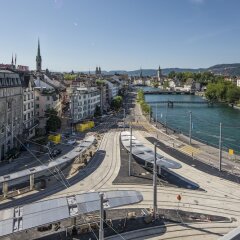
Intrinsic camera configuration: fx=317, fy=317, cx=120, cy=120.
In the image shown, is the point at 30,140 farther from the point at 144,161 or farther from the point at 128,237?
the point at 128,237

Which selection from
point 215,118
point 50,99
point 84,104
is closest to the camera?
point 50,99

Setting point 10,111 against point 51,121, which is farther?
point 51,121

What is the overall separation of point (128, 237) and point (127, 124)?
60398 millimetres

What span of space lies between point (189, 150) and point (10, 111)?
31982 mm

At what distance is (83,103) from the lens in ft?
304

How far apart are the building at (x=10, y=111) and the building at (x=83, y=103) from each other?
28333 mm

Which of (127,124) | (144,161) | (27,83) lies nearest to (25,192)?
(144,161)

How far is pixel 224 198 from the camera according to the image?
3544cm

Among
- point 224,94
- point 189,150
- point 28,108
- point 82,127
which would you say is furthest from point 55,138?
point 224,94

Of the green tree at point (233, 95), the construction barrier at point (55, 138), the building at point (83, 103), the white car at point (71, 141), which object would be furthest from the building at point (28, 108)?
the green tree at point (233, 95)

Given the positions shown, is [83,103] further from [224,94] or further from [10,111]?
[224,94]

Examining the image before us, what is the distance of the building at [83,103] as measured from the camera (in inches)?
3428

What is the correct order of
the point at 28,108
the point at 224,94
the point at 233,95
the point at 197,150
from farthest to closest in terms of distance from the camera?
the point at 224,94 < the point at 233,95 < the point at 28,108 < the point at 197,150

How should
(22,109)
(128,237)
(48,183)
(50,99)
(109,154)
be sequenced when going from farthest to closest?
(50,99) → (22,109) → (109,154) → (48,183) → (128,237)
